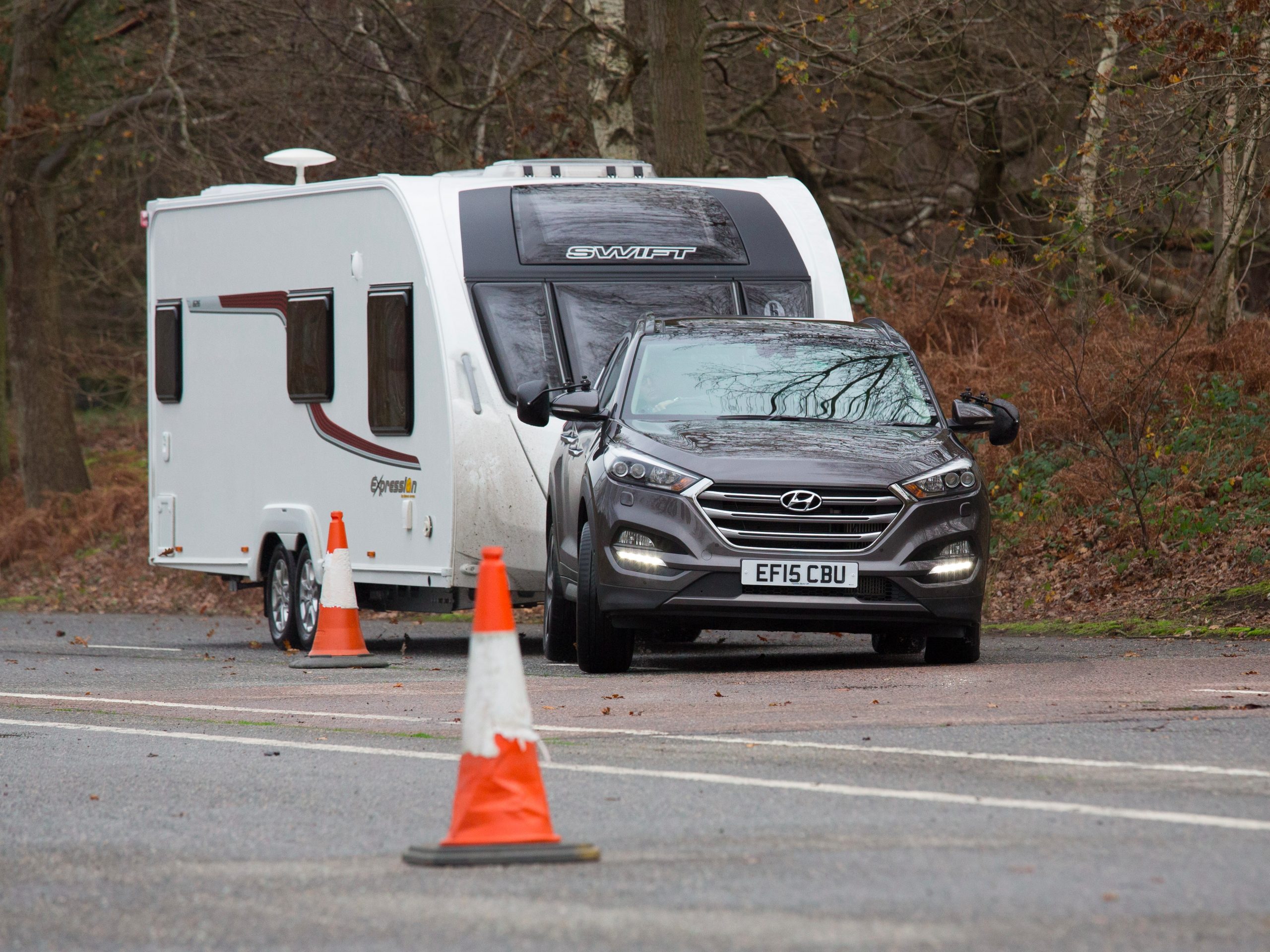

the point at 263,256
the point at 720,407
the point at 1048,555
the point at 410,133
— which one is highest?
the point at 410,133

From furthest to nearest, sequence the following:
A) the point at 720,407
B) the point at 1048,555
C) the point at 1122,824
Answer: the point at 1048,555 → the point at 720,407 → the point at 1122,824

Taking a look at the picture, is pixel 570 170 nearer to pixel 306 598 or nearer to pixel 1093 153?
pixel 306 598

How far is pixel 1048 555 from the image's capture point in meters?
17.2

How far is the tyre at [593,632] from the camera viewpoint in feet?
37.1

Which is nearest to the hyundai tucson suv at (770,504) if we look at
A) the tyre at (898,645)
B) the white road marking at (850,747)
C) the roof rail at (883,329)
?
the roof rail at (883,329)

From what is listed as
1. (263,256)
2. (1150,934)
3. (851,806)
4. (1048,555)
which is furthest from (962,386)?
(1150,934)

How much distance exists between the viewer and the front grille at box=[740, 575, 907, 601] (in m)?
10.8

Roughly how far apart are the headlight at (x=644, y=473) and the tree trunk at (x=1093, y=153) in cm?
588

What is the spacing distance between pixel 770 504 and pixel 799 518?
17cm

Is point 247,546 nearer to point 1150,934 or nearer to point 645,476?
point 645,476

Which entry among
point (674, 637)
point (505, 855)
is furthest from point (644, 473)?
point (505, 855)

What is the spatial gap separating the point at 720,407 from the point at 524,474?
2233 mm

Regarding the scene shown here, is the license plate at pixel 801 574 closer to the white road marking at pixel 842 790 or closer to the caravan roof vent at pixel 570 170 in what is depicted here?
the white road marking at pixel 842 790

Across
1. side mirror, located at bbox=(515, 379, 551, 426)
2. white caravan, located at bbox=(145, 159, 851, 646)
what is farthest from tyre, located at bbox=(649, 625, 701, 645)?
side mirror, located at bbox=(515, 379, 551, 426)
